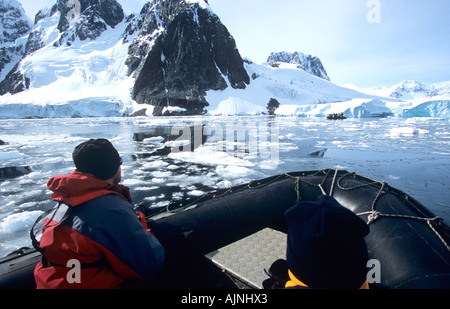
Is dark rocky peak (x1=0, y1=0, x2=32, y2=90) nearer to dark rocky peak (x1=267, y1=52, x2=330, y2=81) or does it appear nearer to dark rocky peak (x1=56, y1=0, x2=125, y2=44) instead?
dark rocky peak (x1=56, y1=0, x2=125, y2=44)

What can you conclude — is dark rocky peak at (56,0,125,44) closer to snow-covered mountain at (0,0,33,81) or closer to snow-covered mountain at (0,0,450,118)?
snow-covered mountain at (0,0,450,118)

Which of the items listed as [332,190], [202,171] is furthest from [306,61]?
[332,190]

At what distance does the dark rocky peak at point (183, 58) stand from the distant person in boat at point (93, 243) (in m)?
54.9

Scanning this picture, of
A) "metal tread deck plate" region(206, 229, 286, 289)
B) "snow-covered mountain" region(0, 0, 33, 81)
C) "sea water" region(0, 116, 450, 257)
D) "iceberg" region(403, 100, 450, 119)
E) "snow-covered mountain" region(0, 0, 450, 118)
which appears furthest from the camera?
"snow-covered mountain" region(0, 0, 33, 81)

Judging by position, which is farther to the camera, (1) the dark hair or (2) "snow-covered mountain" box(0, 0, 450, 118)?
(2) "snow-covered mountain" box(0, 0, 450, 118)

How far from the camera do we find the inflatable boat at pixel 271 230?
1.61m

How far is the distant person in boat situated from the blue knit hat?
2.66ft

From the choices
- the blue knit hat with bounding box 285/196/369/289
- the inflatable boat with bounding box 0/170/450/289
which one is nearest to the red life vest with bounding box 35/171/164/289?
the inflatable boat with bounding box 0/170/450/289

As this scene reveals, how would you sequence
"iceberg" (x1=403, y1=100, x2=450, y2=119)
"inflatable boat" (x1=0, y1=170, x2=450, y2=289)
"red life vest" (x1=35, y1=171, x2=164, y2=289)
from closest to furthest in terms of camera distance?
"red life vest" (x1=35, y1=171, x2=164, y2=289)
"inflatable boat" (x1=0, y1=170, x2=450, y2=289)
"iceberg" (x1=403, y1=100, x2=450, y2=119)

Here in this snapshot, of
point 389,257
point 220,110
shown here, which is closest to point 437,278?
point 389,257

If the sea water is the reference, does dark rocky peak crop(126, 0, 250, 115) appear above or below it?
above

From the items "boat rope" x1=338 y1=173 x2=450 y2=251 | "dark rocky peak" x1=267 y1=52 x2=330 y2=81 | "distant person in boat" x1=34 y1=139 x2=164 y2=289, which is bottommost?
"boat rope" x1=338 y1=173 x2=450 y2=251

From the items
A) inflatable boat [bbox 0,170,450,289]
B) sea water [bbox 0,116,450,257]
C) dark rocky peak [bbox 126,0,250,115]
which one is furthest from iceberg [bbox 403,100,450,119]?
dark rocky peak [bbox 126,0,250,115]

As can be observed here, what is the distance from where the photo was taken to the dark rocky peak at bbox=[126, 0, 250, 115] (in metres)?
57.1
